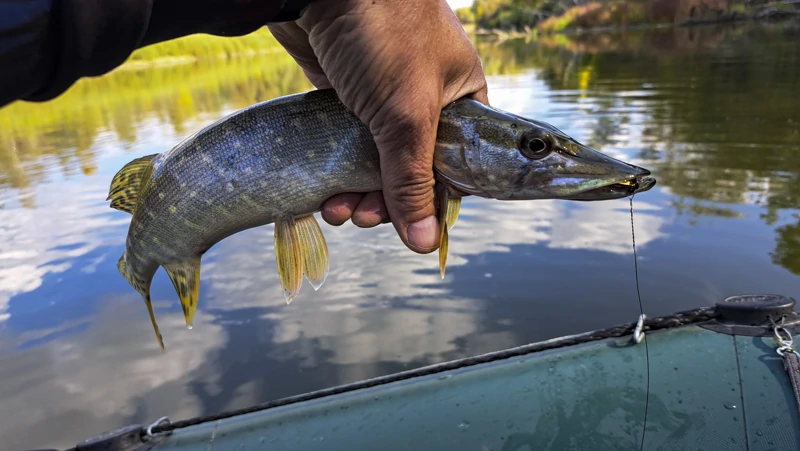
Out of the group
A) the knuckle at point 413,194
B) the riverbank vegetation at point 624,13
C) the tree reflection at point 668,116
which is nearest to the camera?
the knuckle at point 413,194

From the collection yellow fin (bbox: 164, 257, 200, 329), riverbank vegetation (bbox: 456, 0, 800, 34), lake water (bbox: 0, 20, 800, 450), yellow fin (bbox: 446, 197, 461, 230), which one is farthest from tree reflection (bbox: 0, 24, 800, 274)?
riverbank vegetation (bbox: 456, 0, 800, 34)

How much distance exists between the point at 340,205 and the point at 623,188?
44.2 inches

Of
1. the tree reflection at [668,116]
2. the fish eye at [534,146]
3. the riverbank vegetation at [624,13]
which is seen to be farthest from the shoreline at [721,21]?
the fish eye at [534,146]

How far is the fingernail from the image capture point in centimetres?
213

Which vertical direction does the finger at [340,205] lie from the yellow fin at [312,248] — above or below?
above

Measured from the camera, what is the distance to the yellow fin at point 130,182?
7.88 ft

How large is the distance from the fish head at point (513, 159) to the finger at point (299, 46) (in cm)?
56

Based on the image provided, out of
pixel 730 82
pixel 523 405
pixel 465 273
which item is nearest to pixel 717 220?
pixel 465 273

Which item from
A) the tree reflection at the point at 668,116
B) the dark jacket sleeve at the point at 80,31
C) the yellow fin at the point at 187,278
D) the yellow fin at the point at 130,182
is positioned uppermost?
the dark jacket sleeve at the point at 80,31

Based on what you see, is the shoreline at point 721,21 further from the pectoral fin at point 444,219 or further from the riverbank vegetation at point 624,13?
the pectoral fin at point 444,219

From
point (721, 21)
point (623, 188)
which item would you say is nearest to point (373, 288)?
point (623, 188)

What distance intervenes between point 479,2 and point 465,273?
362 ft

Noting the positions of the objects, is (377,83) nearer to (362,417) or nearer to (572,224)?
(362,417)

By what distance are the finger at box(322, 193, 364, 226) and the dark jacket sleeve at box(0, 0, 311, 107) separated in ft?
3.18
